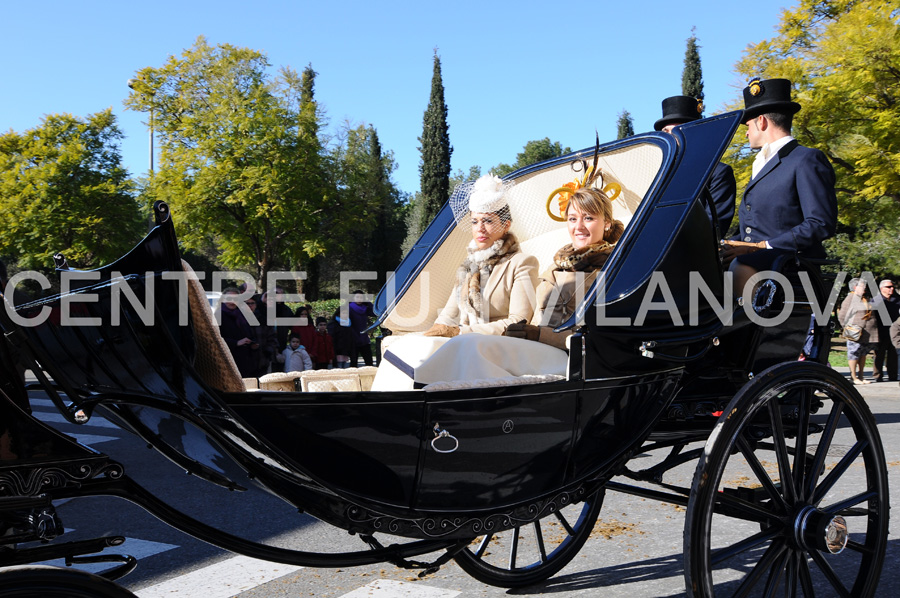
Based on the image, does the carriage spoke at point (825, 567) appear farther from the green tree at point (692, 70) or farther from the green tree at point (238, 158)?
the green tree at point (692, 70)

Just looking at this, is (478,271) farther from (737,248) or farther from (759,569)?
(759,569)

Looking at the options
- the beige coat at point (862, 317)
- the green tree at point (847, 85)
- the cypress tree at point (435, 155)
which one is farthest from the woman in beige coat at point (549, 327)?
the cypress tree at point (435, 155)

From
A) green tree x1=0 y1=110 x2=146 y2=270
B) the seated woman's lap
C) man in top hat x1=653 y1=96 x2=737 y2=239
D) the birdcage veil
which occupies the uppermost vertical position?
green tree x1=0 y1=110 x2=146 y2=270

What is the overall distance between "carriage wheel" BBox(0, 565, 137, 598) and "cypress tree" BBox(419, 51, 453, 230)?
30461mm

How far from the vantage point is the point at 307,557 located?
84.0 inches

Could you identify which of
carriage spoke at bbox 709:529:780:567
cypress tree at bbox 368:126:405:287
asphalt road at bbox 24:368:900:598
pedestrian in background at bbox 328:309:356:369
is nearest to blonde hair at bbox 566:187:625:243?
carriage spoke at bbox 709:529:780:567

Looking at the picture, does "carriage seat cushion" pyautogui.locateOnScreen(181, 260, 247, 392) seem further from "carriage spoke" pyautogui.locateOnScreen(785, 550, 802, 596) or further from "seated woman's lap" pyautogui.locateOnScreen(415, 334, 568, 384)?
"carriage spoke" pyautogui.locateOnScreen(785, 550, 802, 596)

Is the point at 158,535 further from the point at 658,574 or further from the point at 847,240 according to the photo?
the point at 847,240

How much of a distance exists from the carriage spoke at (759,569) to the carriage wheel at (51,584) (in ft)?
6.20

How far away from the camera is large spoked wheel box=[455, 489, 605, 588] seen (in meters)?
3.35

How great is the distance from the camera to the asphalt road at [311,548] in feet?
11.2

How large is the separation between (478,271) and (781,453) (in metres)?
1.48

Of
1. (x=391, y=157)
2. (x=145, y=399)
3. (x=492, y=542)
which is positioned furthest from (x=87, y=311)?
(x=391, y=157)

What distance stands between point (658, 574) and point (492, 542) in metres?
0.88
